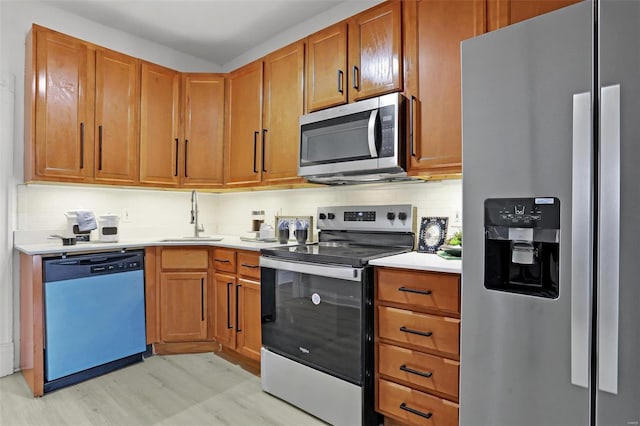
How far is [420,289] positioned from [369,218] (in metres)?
0.88

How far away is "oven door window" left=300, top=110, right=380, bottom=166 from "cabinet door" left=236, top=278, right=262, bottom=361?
95 cm

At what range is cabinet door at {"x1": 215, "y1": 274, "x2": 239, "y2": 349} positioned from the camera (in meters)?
2.72

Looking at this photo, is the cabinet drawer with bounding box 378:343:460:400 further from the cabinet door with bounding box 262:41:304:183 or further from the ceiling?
the ceiling

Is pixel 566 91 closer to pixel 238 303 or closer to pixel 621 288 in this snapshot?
pixel 621 288

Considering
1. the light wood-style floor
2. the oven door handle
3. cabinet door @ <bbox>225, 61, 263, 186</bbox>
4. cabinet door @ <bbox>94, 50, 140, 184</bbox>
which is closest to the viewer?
the oven door handle

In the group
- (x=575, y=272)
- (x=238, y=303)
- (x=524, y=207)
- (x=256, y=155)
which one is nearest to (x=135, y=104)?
(x=256, y=155)

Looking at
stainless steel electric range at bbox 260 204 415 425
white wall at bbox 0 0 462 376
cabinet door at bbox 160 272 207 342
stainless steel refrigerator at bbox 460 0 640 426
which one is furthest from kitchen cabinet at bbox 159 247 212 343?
stainless steel refrigerator at bbox 460 0 640 426

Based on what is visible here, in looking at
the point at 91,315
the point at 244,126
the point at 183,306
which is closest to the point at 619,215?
the point at 244,126

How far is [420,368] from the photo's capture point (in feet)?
5.69

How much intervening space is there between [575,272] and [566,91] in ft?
1.95

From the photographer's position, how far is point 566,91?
1.22m

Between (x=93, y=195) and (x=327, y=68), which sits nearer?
(x=327, y=68)

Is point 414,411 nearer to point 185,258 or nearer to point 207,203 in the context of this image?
point 185,258

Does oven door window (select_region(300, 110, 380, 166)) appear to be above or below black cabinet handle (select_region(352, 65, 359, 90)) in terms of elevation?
below
